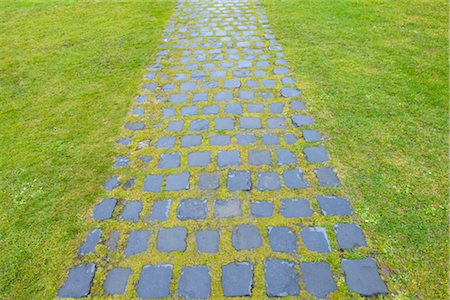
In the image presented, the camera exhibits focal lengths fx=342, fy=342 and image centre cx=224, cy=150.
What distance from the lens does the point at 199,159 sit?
3773mm

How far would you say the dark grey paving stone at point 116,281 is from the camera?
258 centimetres

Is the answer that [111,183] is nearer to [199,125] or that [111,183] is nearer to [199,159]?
[199,159]

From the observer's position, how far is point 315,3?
8.23m

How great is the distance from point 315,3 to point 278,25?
1688 mm

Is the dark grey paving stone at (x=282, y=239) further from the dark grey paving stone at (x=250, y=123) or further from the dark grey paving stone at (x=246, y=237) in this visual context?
the dark grey paving stone at (x=250, y=123)

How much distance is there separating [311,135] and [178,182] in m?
1.68

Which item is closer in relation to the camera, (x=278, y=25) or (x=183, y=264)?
(x=183, y=264)

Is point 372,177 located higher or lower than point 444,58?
lower

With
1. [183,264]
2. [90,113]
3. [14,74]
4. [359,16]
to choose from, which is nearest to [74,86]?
A: [90,113]

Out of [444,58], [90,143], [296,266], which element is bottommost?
[296,266]

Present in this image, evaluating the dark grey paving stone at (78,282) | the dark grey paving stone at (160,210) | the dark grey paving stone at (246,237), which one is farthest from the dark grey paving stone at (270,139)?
the dark grey paving stone at (78,282)

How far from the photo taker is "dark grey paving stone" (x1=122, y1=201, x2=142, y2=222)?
3.14m

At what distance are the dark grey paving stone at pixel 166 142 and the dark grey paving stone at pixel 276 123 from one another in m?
1.19

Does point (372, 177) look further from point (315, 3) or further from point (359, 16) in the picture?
point (315, 3)
